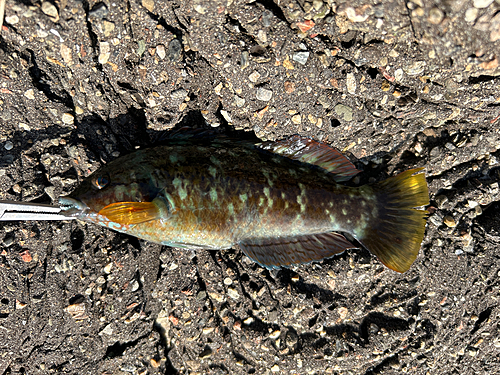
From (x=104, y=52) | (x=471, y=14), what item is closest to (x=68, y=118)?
(x=104, y=52)

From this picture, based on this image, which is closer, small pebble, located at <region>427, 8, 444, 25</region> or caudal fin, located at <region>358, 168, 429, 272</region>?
small pebble, located at <region>427, 8, 444, 25</region>

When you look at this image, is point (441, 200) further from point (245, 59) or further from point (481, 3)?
point (245, 59)

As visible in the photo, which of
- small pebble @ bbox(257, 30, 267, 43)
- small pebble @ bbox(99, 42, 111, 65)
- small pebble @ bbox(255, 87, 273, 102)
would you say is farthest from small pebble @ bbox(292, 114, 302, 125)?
small pebble @ bbox(99, 42, 111, 65)

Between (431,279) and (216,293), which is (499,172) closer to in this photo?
(431,279)

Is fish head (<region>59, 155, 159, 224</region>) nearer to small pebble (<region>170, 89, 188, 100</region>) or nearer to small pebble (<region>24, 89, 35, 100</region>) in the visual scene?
small pebble (<region>170, 89, 188, 100</region>)

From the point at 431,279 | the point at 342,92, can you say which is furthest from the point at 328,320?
the point at 342,92

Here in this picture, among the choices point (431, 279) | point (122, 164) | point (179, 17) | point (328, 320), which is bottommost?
point (328, 320)
